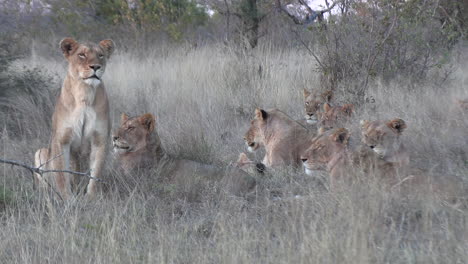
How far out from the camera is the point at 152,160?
18.5 feet

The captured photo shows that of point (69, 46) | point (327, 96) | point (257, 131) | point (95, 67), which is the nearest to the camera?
point (95, 67)

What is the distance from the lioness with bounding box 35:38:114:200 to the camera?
510cm

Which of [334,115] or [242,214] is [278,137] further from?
[242,214]

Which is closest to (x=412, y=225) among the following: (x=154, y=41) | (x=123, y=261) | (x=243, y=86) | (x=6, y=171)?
(x=123, y=261)

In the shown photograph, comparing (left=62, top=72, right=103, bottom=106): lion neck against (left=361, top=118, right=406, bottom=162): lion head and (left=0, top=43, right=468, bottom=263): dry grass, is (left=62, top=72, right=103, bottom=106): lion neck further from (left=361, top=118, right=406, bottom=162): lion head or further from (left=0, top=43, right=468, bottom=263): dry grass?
(left=361, top=118, right=406, bottom=162): lion head

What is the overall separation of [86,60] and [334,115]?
2928mm

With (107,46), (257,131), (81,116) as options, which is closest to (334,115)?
(257,131)

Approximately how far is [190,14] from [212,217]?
14010 millimetres

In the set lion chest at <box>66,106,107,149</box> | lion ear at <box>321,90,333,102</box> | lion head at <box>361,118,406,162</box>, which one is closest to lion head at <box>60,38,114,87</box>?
lion chest at <box>66,106,107,149</box>

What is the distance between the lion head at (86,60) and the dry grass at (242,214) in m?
0.90

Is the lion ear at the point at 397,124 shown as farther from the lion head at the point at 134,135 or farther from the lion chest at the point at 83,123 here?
the lion chest at the point at 83,123

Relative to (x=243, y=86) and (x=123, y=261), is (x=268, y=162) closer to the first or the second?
(x=123, y=261)

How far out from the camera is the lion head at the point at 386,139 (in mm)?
5246

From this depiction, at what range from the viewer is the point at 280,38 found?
12047 mm
